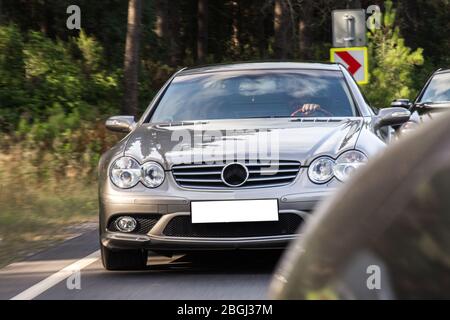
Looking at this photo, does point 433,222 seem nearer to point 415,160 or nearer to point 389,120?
point 415,160

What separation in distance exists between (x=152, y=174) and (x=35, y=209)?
5.04 m

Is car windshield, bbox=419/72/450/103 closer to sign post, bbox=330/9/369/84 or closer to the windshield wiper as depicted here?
the windshield wiper

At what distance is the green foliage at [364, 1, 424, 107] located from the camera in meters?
24.5

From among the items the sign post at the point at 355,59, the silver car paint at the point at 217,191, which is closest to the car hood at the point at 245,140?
the silver car paint at the point at 217,191

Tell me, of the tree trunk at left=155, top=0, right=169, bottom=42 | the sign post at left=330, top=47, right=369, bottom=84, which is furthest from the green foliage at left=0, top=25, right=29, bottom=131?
the tree trunk at left=155, top=0, right=169, bottom=42

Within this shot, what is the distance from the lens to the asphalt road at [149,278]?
228 inches


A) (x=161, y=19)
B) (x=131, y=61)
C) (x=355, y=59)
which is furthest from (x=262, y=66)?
(x=161, y=19)

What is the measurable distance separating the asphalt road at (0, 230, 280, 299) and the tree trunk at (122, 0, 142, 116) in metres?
10.4

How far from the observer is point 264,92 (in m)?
7.70

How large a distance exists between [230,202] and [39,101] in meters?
13.2

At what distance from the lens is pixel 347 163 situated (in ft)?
20.8

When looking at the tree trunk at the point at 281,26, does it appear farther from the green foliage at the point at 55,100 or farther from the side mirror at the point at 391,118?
the side mirror at the point at 391,118

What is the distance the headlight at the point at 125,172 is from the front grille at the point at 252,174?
0.32 m
